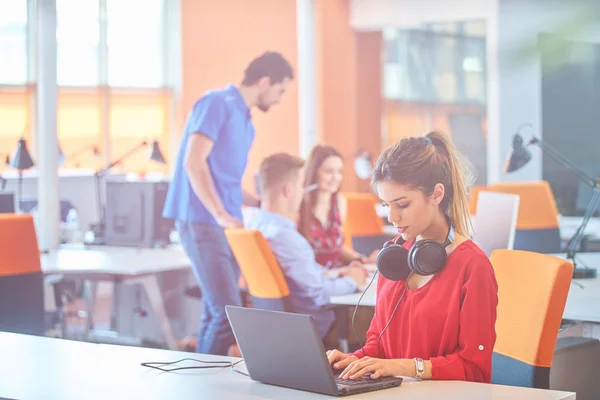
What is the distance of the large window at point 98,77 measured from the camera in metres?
10.4

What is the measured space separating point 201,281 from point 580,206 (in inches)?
157

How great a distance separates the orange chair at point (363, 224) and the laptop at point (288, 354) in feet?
13.6

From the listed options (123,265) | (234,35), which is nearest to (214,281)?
(123,265)

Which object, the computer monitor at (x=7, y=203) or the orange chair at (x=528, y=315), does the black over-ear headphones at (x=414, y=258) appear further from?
the computer monitor at (x=7, y=203)

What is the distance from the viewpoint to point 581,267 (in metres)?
4.12

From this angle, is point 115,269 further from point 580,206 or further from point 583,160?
point 583,160

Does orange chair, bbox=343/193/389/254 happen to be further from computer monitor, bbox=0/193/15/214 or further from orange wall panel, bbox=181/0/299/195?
orange wall panel, bbox=181/0/299/195

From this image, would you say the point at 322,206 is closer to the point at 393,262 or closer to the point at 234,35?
the point at 393,262

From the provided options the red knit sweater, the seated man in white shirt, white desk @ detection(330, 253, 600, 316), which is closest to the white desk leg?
the seated man in white shirt

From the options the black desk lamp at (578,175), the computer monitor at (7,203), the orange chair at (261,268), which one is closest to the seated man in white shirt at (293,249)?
the orange chair at (261,268)

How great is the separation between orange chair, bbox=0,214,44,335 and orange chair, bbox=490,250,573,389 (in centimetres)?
234

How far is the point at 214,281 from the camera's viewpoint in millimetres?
4168

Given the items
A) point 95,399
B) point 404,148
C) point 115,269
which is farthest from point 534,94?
point 95,399

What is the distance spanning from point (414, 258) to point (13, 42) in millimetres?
9267
